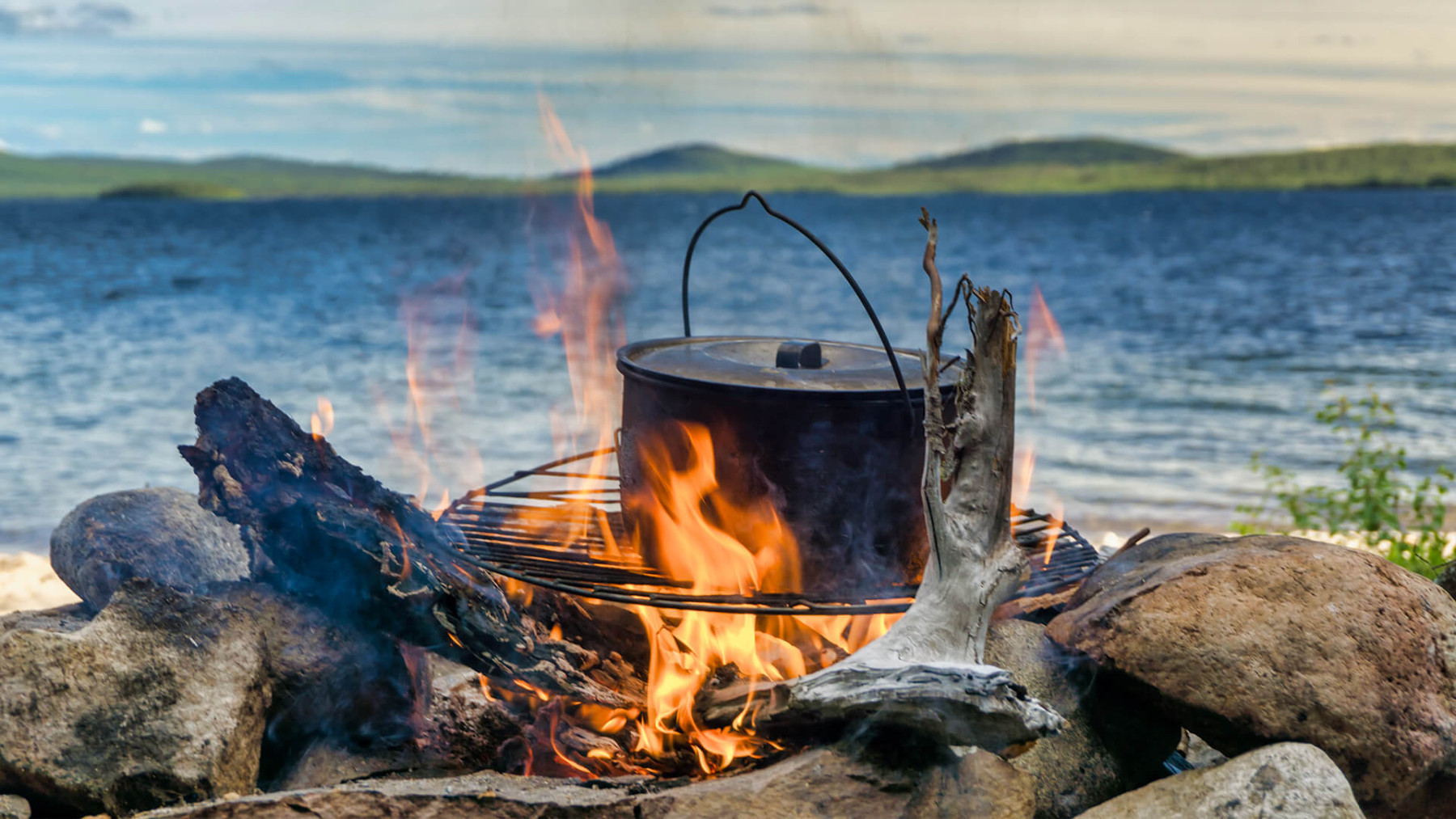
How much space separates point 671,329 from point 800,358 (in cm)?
1874

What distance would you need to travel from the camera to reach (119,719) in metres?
2.93

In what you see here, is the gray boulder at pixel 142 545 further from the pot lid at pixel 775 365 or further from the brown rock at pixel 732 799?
the pot lid at pixel 775 365

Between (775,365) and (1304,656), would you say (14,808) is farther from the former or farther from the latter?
(1304,656)

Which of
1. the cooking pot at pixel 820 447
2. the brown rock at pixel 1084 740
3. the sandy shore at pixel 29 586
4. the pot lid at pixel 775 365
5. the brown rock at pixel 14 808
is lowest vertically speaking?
the sandy shore at pixel 29 586

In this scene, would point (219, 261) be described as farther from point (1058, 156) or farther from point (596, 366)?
point (1058, 156)

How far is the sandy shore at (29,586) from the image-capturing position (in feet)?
17.9

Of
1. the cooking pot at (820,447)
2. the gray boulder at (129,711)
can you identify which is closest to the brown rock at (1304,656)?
the cooking pot at (820,447)

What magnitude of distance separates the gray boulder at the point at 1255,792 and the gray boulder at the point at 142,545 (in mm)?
3130

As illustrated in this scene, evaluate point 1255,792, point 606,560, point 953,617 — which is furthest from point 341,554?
point 1255,792

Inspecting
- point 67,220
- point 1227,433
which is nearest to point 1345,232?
point 1227,433

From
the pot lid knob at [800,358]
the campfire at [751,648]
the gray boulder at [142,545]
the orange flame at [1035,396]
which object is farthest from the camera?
the orange flame at [1035,396]

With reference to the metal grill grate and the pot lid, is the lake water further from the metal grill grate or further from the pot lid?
the pot lid

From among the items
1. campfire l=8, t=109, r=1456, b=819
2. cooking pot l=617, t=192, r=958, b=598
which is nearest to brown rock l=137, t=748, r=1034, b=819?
campfire l=8, t=109, r=1456, b=819

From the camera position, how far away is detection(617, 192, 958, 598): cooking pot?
10.6 feet
